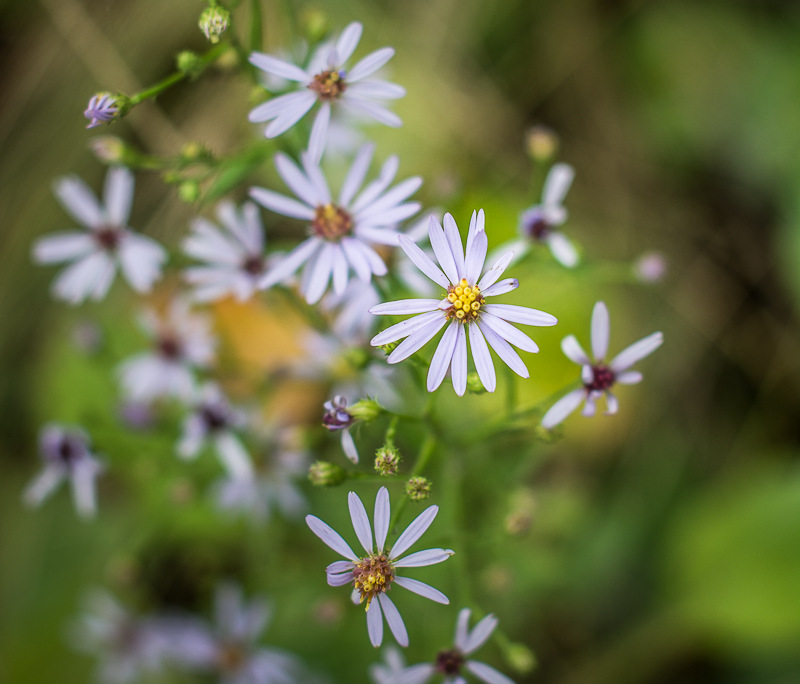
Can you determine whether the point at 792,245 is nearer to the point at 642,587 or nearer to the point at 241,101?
the point at 642,587

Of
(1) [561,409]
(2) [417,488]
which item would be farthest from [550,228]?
(2) [417,488]

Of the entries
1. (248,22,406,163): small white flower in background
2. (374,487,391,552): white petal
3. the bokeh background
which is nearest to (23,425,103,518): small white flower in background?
the bokeh background

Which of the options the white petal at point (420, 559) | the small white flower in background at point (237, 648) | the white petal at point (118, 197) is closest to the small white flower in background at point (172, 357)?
the white petal at point (118, 197)

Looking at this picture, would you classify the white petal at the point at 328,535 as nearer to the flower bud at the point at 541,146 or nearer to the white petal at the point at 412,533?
the white petal at the point at 412,533

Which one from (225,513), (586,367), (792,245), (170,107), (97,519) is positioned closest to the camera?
(586,367)

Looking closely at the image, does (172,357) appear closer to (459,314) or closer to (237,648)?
(237,648)

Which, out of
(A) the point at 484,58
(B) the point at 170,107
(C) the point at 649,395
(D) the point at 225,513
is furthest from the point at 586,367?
(B) the point at 170,107

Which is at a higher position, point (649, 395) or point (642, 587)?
point (649, 395)

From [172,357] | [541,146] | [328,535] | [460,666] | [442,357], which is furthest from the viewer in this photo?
[172,357]
